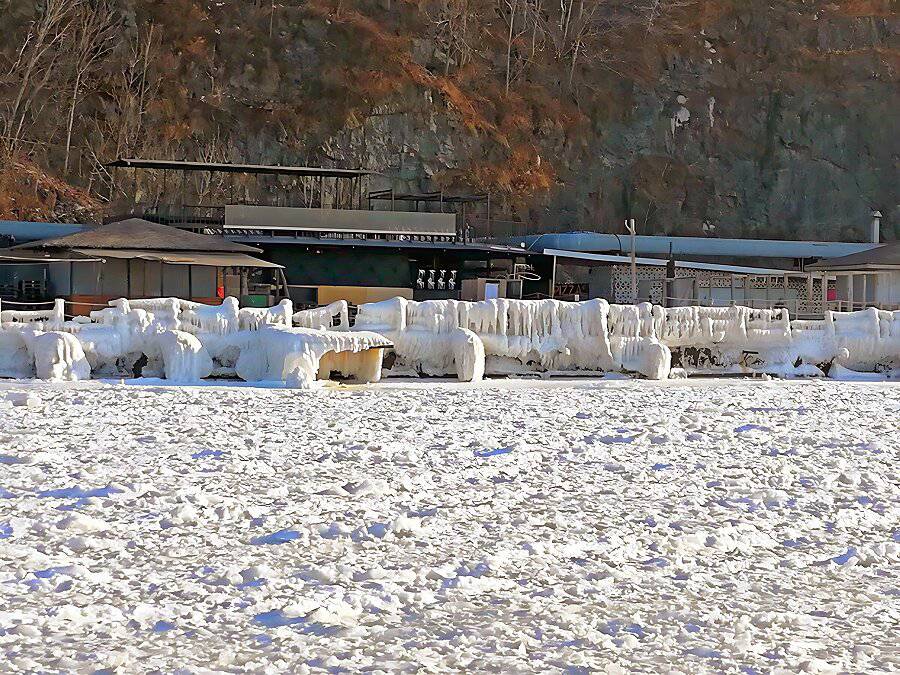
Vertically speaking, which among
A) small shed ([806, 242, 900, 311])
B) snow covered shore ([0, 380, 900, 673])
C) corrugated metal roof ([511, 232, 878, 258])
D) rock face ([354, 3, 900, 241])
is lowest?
snow covered shore ([0, 380, 900, 673])

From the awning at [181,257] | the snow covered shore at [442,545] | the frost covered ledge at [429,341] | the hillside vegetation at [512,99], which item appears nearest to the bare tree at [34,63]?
the hillside vegetation at [512,99]

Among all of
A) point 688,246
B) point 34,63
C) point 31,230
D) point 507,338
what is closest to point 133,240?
point 507,338

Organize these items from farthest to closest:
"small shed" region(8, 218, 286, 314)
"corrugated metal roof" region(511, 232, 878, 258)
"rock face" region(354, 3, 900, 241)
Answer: "rock face" region(354, 3, 900, 241) → "corrugated metal roof" region(511, 232, 878, 258) → "small shed" region(8, 218, 286, 314)

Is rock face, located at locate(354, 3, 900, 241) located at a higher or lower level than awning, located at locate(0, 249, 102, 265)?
higher

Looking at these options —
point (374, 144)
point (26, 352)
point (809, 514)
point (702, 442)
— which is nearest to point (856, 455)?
point (702, 442)

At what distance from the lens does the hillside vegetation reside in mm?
50031

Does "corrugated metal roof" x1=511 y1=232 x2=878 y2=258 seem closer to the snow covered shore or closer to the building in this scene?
the building

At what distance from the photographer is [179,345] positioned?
1788 cm

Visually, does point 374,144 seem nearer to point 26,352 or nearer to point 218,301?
point 218,301

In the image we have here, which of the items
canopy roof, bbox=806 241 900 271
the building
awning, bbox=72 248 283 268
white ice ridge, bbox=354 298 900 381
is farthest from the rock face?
white ice ridge, bbox=354 298 900 381

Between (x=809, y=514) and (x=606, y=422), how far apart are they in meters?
4.76

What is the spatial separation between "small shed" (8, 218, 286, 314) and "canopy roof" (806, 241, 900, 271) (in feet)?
55.6

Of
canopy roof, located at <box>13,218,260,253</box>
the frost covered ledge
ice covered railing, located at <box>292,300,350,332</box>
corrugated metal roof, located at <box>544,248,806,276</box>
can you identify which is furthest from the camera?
corrugated metal roof, located at <box>544,248,806,276</box>

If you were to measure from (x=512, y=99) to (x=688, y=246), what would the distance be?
47.6 ft
